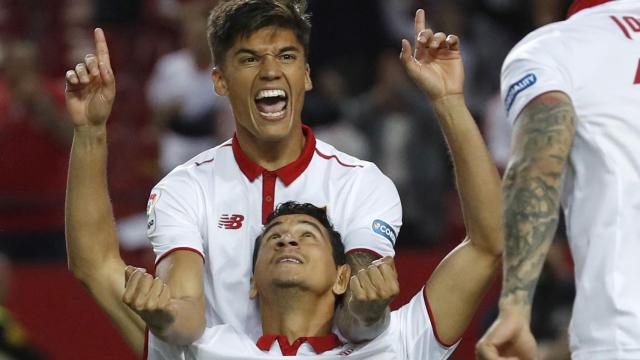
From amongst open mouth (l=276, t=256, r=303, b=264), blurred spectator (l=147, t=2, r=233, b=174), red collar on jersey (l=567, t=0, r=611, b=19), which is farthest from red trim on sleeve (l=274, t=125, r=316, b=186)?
blurred spectator (l=147, t=2, r=233, b=174)

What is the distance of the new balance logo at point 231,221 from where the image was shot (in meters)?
4.53

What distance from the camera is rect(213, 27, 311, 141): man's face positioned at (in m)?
4.57

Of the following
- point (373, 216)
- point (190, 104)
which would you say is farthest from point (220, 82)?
point (190, 104)

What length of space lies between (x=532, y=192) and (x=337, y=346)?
1.34 m

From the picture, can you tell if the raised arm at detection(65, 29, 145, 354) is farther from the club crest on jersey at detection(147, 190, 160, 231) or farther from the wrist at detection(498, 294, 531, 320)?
the wrist at detection(498, 294, 531, 320)

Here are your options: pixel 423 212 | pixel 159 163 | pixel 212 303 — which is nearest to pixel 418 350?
pixel 212 303

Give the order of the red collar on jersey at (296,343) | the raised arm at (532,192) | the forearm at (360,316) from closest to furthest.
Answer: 1. the raised arm at (532,192)
2. the forearm at (360,316)
3. the red collar on jersey at (296,343)

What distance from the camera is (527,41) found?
3404 mm

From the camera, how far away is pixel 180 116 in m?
8.45

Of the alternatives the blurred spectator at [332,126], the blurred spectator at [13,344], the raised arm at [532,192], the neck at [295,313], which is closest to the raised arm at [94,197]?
the neck at [295,313]

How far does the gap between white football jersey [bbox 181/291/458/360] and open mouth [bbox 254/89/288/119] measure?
750mm

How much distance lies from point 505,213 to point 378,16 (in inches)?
278

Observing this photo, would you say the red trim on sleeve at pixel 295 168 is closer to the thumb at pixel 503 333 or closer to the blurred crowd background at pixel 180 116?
the thumb at pixel 503 333

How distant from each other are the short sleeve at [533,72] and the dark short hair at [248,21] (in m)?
1.40
